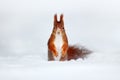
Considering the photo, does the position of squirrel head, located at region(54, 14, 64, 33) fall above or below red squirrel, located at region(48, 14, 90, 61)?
above

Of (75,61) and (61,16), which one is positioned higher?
(61,16)

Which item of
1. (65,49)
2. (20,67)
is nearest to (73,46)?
(65,49)

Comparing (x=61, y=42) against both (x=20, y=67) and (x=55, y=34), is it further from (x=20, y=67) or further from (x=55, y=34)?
(x=20, y=67)

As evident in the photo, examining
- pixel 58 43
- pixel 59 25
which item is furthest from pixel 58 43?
pixel 59 25

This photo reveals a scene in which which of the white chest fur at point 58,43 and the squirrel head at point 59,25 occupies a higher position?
the squirrel head at point 59,25

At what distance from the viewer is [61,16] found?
12.0ft

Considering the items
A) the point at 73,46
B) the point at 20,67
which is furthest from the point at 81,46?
the point at 20,67

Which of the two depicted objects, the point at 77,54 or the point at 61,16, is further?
the point at 77,54

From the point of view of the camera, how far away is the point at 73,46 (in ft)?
13.2

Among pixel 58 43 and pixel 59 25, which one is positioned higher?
pixel 59 25

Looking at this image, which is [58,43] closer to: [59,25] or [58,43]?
[58,43]

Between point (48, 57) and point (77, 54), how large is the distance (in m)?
0.36

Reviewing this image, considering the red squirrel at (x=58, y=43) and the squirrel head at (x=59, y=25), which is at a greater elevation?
the squirrel head at (x=59, y=25)

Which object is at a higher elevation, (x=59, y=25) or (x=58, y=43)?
(x=59, y=25)
